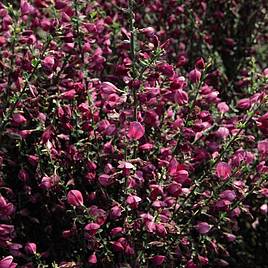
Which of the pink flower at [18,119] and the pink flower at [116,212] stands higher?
the pink flower at [18,119]

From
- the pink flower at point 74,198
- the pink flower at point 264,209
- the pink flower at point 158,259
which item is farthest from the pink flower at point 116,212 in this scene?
the pink flower at point 264,209

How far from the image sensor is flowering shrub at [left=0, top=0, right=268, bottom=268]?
89.3 inches

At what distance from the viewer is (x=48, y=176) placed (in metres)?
2.44

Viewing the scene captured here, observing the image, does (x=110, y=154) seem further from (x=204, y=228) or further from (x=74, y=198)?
(x=204, y=228)

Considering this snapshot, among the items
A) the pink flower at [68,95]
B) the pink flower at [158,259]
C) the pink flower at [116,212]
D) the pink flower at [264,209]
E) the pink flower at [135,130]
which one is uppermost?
the pink flower at [135,130]

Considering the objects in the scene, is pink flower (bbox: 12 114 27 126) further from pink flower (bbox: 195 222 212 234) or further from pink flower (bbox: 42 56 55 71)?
pink flower (bbox: 195 222 212 234)

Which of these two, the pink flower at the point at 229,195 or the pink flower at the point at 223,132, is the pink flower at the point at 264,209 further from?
the pink flower at the point at 229,195

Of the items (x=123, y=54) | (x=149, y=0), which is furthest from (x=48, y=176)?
(x=149, y=0)

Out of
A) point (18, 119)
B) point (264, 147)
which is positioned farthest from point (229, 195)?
point (18, 119)

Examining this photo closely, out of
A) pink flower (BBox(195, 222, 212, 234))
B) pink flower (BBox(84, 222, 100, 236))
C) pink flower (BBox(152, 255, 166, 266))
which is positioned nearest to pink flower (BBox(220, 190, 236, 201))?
pink flower (BBox(195, 222, 212, 234))

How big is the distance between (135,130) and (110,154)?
0.28 metres

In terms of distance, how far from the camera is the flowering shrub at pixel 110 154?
227 cm

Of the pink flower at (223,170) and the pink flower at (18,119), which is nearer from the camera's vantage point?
the pink flower at (223,170)

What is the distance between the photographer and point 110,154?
2.39 meters
